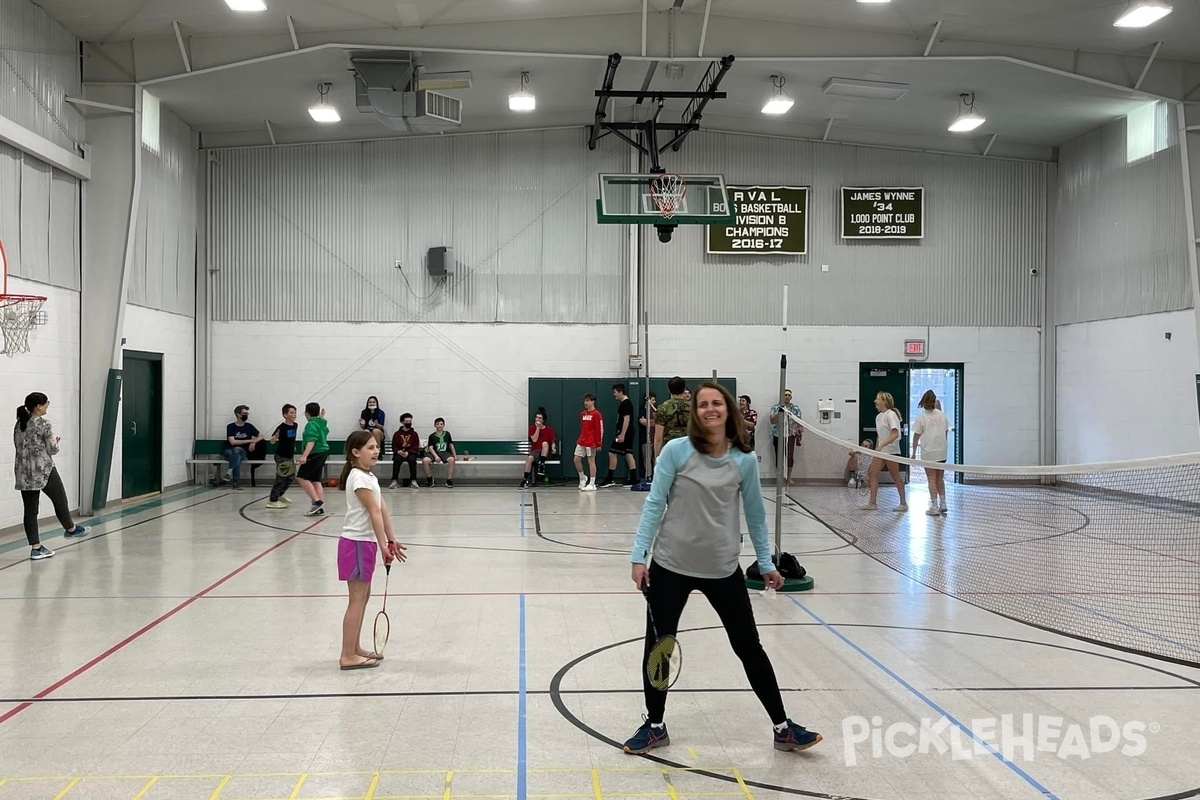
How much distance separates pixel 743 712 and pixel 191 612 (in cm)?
505

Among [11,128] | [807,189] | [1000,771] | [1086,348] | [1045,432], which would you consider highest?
[807,189]

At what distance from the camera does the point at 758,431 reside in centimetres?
2030

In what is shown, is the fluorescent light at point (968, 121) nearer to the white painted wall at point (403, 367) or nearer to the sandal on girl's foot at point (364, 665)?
the white painted wall at point (403, 367)

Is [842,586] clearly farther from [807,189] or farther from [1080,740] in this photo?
[807,189]

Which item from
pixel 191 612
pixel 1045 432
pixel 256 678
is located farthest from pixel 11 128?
pixel 1045 432

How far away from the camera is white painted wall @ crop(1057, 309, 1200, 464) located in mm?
15734

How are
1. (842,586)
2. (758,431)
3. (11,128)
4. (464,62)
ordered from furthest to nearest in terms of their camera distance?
(758,431)
(464,62)
(11,128)
(842,586)

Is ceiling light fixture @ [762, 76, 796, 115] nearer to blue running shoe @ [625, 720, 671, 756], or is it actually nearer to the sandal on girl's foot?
the sandal on girl's foot

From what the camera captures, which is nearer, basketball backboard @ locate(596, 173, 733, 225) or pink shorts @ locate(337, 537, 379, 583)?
pink shorts @ locate(337, 537, 379, 583)

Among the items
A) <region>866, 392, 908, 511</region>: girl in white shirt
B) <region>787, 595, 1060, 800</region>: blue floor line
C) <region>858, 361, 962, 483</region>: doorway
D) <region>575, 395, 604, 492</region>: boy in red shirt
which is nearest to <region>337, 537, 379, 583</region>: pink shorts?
<region>787, 595, 1060, 800</region>: blue floor line

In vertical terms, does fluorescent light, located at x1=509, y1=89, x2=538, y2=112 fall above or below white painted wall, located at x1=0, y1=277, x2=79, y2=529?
above

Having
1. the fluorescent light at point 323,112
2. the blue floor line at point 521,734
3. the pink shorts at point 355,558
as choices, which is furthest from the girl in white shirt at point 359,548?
the fluorescent light at point 323,112

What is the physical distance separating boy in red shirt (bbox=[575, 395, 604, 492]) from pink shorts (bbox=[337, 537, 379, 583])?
11995 mm

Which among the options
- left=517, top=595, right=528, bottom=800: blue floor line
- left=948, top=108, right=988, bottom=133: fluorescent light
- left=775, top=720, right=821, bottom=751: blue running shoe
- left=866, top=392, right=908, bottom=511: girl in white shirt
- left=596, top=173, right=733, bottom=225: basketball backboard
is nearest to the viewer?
left=517, top=595, right=528, bottom=800: blue floor line
